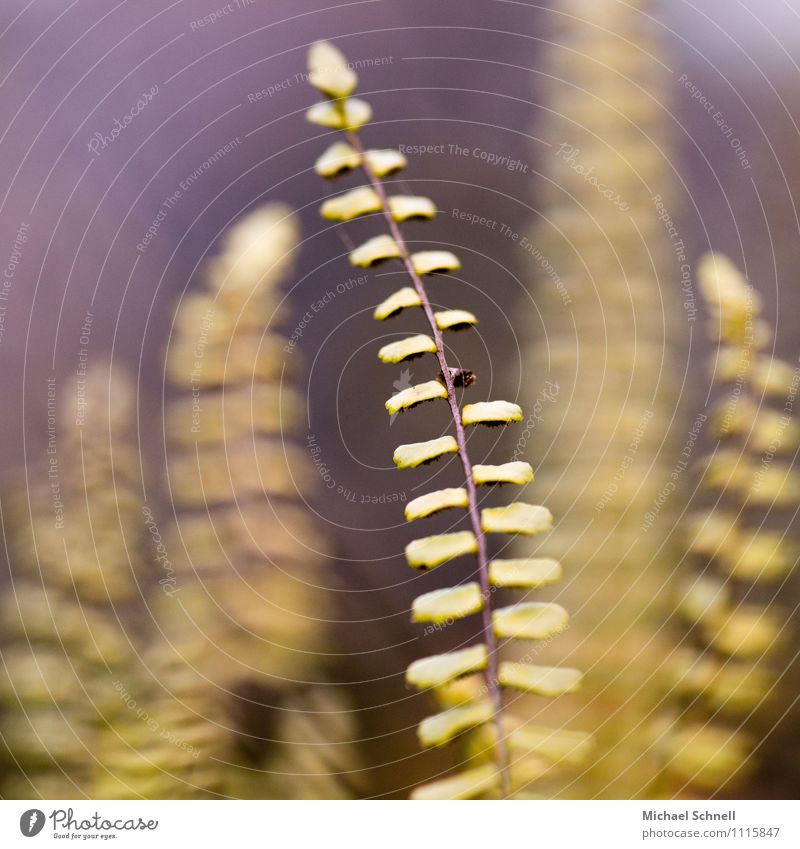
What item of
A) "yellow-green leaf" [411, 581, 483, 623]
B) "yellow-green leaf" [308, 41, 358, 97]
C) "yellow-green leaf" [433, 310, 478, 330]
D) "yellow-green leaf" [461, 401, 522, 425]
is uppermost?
"yellow-green leaf" [308, 41, 358, 97]

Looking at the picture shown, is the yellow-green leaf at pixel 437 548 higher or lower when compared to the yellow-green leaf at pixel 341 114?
lower

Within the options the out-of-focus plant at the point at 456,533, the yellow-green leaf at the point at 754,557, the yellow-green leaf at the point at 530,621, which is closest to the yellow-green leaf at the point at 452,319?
the out-of-focus plant at the point at 456,533

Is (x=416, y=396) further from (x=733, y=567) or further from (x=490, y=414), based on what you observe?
(x=733, y=567)

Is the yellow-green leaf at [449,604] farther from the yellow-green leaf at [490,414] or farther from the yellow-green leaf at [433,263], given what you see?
the yellow-green leaf at [433,263]

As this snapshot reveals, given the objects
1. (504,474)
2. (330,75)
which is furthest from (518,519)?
(330,75)

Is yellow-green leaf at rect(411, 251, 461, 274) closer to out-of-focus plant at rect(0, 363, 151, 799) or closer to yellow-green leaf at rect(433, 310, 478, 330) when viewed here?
yellow-green leaf at rect(433, 310, 478, 330)

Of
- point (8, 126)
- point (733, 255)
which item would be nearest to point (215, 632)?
point (8, 126)

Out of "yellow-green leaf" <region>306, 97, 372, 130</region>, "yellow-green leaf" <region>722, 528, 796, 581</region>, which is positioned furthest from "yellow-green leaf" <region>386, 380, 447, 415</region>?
"yellow-green leaf" <region>722, 528, 796, 581</region>

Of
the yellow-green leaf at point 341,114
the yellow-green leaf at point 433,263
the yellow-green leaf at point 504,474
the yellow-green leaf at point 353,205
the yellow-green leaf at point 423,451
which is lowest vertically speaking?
the yellow-green leaf at point 504,474
